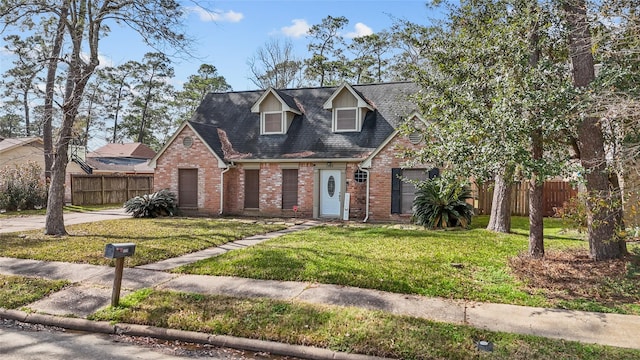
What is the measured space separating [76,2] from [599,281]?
13848 millimetres

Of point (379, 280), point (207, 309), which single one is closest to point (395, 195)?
point (379, 280)

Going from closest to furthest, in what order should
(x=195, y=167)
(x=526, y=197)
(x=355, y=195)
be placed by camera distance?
1. (x=355, y=195)
2. (x=526, y=197)
3. (x=195, y=167)

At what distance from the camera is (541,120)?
642 centimetres

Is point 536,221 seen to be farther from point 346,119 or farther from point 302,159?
point 346,119

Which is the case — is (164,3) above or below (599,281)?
above

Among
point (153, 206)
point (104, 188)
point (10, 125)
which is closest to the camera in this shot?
point (153, 206)

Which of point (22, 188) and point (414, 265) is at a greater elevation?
point (22, 188)

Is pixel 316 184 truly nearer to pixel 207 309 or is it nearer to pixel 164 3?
pixel 164 3

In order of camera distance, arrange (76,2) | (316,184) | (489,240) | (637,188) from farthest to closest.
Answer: (316,184) < (76,2) < (489,240) < (637,188)

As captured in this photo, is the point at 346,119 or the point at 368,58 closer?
the point at 346,119

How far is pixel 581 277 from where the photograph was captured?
6.88m

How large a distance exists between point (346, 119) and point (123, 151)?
29.7m

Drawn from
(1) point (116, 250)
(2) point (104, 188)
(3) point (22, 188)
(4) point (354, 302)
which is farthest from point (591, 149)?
(2) point (104, 188)

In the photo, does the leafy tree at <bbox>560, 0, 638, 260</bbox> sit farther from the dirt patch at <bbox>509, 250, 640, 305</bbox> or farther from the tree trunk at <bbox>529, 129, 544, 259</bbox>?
the tree trunk at <bbox>529, 129, 544, 259</bbox>
